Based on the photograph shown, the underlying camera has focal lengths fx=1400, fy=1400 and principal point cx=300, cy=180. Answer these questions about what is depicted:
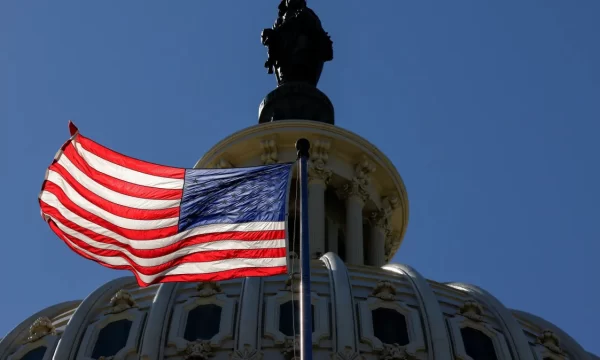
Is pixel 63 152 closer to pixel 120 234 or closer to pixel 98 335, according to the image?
pixel 120 234

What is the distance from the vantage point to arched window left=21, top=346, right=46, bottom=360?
35.0m

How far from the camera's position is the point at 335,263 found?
36562 mm

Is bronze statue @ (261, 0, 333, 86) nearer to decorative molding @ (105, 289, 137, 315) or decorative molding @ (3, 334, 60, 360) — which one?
decorative molding @ (105, 289, 137, 315)

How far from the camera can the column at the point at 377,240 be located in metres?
44.8

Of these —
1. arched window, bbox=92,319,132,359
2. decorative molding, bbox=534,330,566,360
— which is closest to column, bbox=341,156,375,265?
decorative molding, bbox=534,330,566,360

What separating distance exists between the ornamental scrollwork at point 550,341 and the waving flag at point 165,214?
1502 centimetres

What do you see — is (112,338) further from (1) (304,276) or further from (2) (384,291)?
(1) (304,276)

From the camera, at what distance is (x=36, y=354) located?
3519 centimetres

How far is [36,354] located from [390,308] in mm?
8964

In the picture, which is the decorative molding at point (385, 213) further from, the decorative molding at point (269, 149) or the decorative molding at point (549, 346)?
the decorative molding at point (549, 346)

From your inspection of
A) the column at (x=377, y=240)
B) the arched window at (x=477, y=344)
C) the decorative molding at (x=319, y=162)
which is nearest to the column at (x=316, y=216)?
the decorative molding at (x=319, y=162)

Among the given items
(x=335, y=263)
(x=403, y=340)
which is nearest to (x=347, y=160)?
(x=335, y=263)

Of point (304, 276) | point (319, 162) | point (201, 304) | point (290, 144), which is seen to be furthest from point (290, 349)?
A: point (290, 144)

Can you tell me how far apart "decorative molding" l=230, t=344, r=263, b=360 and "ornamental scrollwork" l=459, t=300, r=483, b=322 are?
642 cm
